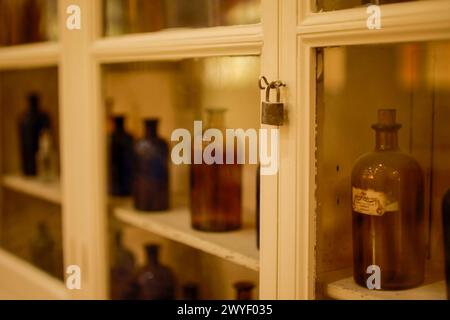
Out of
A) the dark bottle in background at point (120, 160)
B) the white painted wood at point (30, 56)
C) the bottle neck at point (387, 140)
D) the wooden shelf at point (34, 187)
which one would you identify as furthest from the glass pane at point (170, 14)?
the wooden shelf at point (34, 187)

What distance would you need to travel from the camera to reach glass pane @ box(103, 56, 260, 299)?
148cm

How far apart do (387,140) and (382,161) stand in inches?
1.6

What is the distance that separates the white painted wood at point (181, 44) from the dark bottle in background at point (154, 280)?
1.78 feet

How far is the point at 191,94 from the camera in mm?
1753

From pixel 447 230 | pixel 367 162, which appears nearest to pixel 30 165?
pixel 367 162

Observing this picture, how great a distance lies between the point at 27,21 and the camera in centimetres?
195

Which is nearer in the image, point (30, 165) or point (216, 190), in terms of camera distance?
point (216, 190)

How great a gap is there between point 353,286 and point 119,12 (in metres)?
0.89

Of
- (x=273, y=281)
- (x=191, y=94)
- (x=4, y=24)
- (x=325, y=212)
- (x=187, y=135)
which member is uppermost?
(x=4, y=24)

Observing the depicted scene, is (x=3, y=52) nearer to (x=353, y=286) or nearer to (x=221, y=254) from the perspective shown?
→ (x=221, y=254)

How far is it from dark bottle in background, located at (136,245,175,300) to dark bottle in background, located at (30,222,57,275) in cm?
31

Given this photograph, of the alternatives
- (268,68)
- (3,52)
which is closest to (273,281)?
(268,68)

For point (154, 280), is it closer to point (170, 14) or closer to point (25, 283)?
Answer: point (25, 283)

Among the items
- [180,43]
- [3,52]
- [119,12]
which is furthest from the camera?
[3,52]
